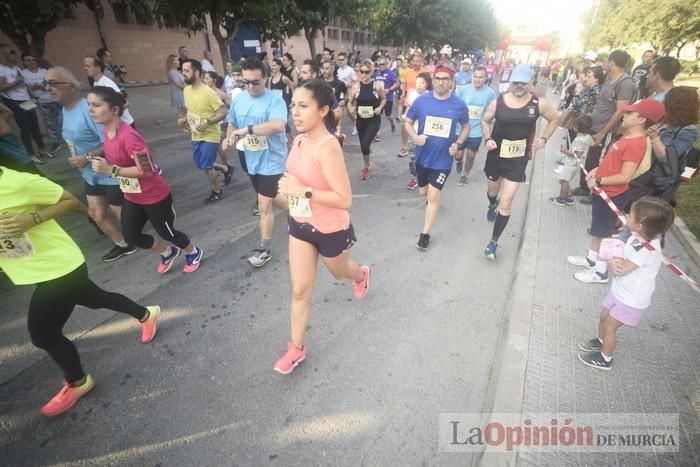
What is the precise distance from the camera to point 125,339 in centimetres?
Result: 310

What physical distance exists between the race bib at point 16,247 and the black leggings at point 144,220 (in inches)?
56.4

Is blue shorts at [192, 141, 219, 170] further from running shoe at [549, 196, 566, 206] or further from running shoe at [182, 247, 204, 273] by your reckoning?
running shoe at [549, 196, 566, 206]

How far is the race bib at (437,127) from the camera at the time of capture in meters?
4.34

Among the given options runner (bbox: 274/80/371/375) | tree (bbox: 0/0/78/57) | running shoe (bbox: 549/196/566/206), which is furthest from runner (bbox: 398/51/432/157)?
tree (bbox: 0/0/78/57)

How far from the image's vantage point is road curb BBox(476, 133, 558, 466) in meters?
2.38

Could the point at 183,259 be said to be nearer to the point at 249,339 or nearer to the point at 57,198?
the point at 249,339

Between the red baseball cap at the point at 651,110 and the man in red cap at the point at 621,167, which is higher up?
the red baseball cap at the point at 651,110

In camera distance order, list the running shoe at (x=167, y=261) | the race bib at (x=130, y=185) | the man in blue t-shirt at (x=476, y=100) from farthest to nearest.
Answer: the man in blue t-shirt at (x=476, y=100), the running shoe at (x=167, y=261), the race bib at (x=130, y=185)

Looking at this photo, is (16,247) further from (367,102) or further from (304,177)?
(367,102)

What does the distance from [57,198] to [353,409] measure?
2.36m

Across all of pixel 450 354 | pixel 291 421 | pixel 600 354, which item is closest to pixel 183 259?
pixel 291 421

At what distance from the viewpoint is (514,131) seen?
13.2 ft

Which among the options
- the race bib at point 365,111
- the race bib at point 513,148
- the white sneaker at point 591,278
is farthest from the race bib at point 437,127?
the race bib at point 365,111

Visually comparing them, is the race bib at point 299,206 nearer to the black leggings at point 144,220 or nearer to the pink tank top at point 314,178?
the pink tank top at point 314,178
